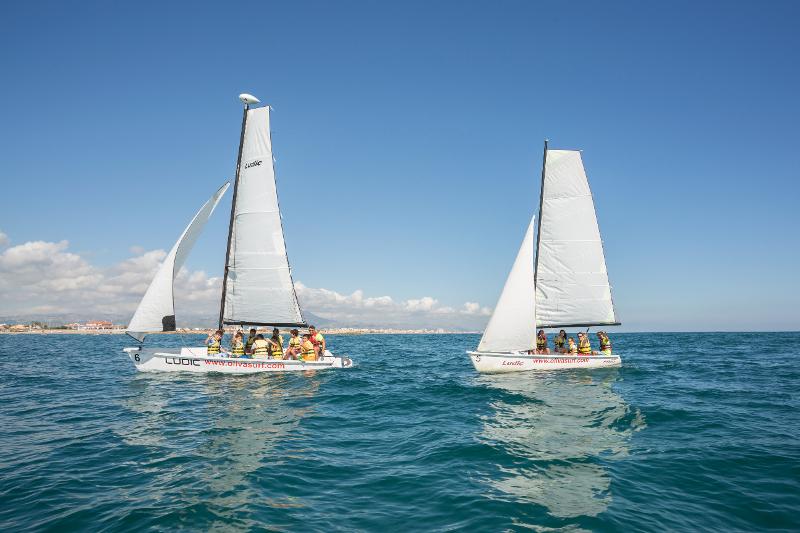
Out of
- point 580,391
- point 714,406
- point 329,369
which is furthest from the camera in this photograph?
point 329,369

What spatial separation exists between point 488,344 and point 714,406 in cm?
1042

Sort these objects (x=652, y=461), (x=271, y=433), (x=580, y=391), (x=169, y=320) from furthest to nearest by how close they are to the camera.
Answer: (x=169, y=320) → (x=580, y=391) → (x=271, y=433) → (x=652, y=461)

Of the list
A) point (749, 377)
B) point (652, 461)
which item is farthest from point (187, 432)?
point (749, 377)

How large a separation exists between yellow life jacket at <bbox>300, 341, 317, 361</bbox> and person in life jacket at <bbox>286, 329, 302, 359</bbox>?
2.17 ft

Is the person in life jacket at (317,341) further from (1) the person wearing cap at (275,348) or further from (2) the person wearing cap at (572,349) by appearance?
(2) the person wearing cap at (572,349)

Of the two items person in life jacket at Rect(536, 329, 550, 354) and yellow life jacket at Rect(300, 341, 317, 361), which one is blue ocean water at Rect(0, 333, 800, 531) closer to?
yellow life jacket at Rect(300, 341, 317, 361)

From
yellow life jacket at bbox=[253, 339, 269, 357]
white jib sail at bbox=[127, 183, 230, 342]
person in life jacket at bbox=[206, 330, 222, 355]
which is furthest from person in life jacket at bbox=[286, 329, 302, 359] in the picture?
white jib sail at bbox=[127, 183, 230, 342]

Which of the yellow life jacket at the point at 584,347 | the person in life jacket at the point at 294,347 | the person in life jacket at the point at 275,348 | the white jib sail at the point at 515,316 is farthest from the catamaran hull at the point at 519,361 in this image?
the person in life jacket at the point at 275,348

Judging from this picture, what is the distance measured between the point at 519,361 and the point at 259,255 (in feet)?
52.2

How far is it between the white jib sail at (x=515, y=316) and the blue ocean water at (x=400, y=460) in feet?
17.8

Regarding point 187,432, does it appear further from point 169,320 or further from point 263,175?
point 263,175

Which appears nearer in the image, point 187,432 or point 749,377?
point 187,432

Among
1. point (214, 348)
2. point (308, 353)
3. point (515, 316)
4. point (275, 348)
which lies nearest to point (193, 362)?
point (214, 348)

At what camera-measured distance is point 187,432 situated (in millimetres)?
12156
